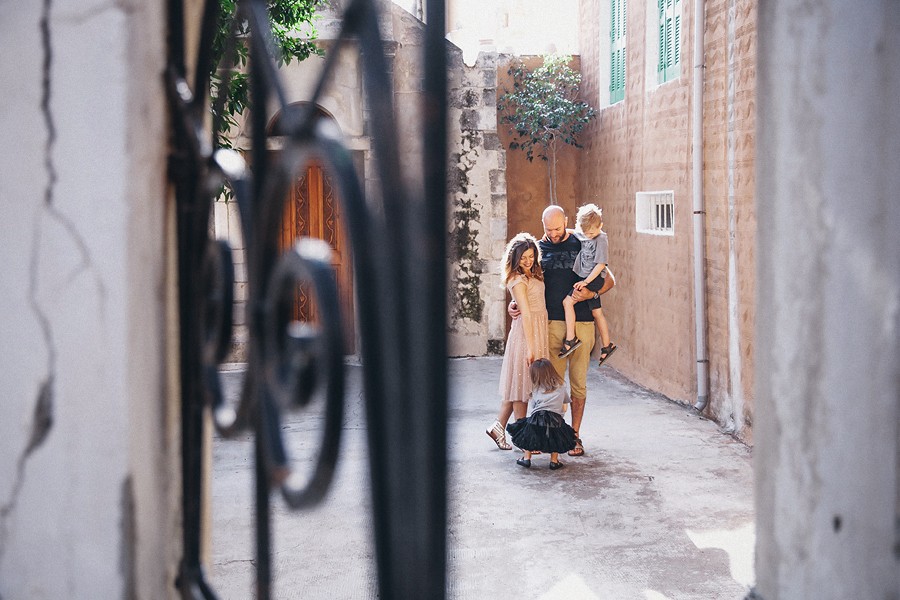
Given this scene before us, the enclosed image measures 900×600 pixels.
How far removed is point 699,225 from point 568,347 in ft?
6.66

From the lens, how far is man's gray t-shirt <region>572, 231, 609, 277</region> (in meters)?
6.77

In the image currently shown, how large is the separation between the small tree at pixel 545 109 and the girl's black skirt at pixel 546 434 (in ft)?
19.6

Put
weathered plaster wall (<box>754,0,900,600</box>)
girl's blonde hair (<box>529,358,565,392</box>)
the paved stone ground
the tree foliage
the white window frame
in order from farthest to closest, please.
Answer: the white window frame < girl's blonde hair (<box>529,358,565,392</box>) < the tree foliage < the paved stone ground < weathered plaster wall (<box>754,0,900,600</box>)

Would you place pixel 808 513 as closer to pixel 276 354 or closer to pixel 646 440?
pixel 276 354

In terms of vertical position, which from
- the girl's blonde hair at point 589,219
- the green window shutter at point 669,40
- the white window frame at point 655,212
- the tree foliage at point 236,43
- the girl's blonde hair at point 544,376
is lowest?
the girl's blonde hair at point 544,376

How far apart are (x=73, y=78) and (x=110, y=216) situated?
213mm

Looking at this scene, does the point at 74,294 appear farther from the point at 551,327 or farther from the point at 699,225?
the point at 699,225

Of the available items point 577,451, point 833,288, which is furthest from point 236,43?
point 833,288

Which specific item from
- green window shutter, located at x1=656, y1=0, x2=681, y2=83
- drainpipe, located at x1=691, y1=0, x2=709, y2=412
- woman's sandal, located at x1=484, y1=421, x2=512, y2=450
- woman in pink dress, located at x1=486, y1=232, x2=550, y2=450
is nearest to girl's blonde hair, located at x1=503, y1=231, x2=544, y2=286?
woman in pink dress, located at x1=486, y1=232, x2=550, y2=450

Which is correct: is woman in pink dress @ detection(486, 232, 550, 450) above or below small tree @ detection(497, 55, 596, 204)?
below

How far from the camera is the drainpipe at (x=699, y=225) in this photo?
313 inches

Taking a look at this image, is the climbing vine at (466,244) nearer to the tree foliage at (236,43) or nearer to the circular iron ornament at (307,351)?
the tree foliage at (236,43)

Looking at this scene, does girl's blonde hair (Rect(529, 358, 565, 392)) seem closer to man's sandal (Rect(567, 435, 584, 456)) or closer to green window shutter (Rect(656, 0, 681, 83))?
man's sandal (Rect(567, 435, 584, 456))

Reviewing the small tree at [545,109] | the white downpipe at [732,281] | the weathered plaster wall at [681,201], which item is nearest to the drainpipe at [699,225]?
the weathered plaster wall at [681,201]
